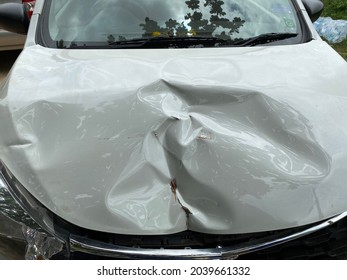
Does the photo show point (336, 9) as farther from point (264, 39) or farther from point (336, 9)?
point (264, 39)

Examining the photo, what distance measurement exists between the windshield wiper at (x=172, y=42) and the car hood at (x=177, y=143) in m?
0.28

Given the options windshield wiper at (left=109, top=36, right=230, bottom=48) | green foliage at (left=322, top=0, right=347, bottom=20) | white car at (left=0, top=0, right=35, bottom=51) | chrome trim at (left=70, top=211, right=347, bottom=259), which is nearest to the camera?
chrome trim at (left=70, top=211, right=347, bottom=259)

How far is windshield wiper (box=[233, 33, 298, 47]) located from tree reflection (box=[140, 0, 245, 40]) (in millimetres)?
97

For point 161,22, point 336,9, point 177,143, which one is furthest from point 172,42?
point 336,9

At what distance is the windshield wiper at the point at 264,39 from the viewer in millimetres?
2846

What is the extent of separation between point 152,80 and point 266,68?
0.63 m

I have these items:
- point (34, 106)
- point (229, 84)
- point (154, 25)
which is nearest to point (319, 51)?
point (229, 84)

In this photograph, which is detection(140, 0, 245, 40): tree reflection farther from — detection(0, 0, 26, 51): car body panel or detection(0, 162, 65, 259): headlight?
detection(0, 0, 26, 51): car body panel

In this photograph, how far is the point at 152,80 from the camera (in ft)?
7.66

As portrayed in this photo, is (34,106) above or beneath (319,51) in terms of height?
beneath

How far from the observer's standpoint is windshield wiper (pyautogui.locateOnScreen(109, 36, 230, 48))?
9.16 ft

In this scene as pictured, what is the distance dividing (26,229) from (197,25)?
1.66 metres

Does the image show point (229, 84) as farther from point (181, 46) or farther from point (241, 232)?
point (241, 232)

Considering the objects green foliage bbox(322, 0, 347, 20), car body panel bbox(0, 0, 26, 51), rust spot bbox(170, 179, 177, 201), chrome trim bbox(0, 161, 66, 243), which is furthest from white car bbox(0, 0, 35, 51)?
green foliage bbox(322, 0, 347, 20)
